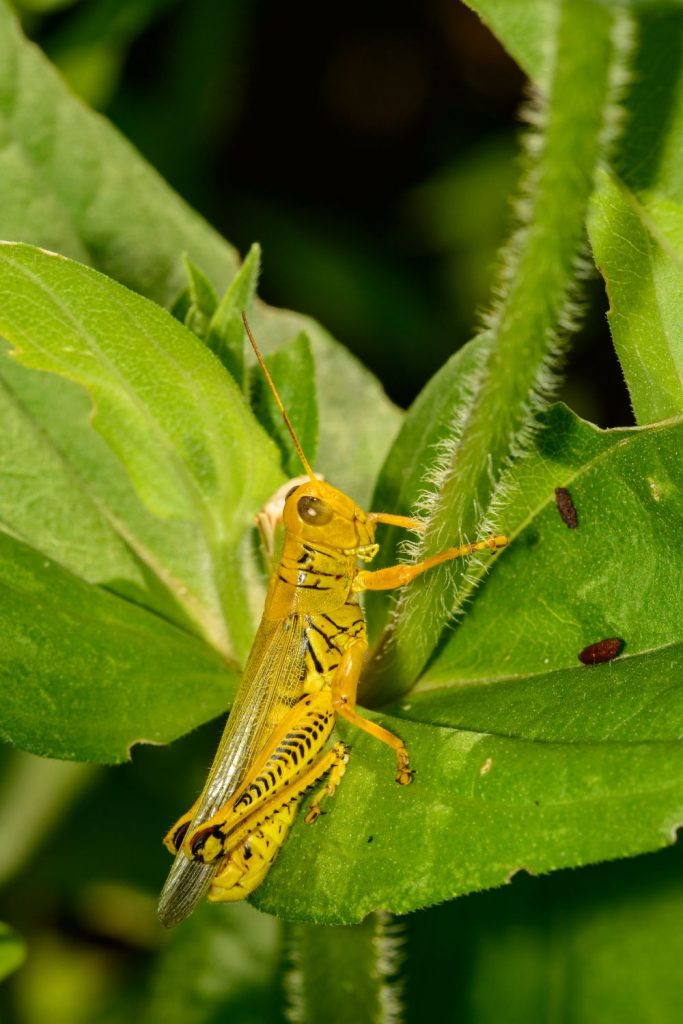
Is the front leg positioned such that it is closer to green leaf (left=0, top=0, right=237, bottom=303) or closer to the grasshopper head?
the grasshopper head

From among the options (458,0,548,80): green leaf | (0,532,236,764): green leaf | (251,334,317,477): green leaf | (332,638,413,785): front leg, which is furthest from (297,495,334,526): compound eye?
(458,0,548,80): green leaf

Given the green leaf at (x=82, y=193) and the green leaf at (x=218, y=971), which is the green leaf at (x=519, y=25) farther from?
the green leaf at (x=218, y=971)

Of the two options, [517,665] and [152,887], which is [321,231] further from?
[517,665]

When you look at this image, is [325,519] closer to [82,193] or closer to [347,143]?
[82,193]

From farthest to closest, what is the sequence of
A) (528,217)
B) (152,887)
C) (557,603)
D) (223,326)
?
1. (152,887)
2. (223,326)
3. (557,603)
4. (528,217)

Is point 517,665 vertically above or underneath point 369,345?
above

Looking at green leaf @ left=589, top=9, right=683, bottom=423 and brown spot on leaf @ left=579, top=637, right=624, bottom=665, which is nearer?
green leaf @ left=589, top=9, right=683, bottom=423

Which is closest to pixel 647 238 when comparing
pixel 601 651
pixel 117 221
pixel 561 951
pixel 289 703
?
pixel 601 651

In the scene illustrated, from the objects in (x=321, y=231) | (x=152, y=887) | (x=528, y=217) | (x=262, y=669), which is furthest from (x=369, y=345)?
(x=528, y=217)
